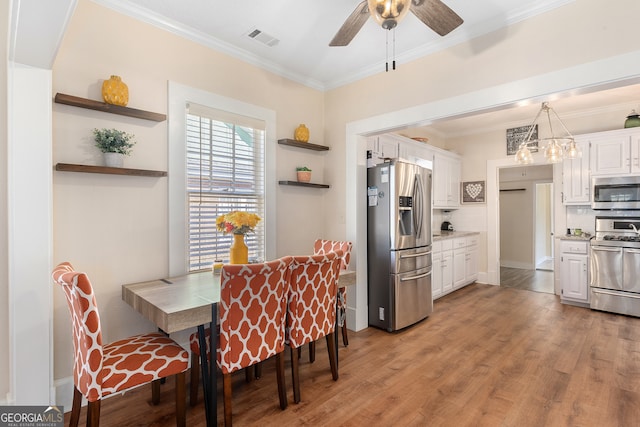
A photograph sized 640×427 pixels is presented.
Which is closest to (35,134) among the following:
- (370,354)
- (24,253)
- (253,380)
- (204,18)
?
(24,253)

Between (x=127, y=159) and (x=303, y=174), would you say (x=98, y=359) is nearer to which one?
(x=127, y=159)

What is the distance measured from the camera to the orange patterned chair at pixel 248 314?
5.89 feet

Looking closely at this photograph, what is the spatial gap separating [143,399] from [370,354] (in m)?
1.85

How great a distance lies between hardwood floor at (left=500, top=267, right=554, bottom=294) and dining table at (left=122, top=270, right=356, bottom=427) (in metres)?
5.40

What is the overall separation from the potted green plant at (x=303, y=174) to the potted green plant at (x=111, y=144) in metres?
1.72

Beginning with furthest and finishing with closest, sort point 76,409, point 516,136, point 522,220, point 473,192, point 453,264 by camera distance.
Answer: point 522,220
point 473,192
point 516,136
point 453,264
point 76,409

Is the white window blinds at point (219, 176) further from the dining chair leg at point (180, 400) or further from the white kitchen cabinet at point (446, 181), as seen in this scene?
the white kitchen cabinet at point (446, 181)

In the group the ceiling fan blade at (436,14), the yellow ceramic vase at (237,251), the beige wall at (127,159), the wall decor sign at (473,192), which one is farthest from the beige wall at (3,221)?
the wall decor sign at (473,192)

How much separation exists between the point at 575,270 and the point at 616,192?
120cm

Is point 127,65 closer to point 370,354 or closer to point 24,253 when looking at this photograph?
point 24,253

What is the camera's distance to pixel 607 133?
14.3ft

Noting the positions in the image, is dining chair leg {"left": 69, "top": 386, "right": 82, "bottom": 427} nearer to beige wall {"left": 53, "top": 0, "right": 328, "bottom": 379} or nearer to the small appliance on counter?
beige wall {"left": 53, "top": 0, "right": 328, "bottom": 379}

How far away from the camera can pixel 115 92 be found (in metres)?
2.26

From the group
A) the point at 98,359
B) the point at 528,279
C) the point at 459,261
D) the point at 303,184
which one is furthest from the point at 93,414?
the point at 528,279
